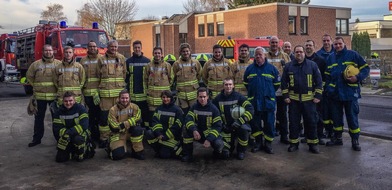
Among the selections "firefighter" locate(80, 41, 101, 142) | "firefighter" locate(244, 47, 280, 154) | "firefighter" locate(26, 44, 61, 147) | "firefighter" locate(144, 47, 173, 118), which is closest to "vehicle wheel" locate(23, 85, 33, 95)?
"firefighter" locate(26, 44, 61, 147)

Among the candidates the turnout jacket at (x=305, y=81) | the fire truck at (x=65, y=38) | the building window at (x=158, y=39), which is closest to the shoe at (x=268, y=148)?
the turnout jacket at (x=305, y=81)

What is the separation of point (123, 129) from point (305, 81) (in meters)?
3.17

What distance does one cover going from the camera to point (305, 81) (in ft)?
23.9

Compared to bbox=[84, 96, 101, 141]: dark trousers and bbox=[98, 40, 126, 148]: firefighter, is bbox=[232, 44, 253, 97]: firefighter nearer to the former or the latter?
bbox=[98, 40, 126, 148]: firefighter

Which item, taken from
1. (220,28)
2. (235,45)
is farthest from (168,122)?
(220,28)

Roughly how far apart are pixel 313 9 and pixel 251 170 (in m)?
32.9

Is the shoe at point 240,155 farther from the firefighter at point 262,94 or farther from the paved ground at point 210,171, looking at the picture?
the firefighter at point 262,94

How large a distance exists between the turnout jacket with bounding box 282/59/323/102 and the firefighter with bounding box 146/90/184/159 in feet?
6.69

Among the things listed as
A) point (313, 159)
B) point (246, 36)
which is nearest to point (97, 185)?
point (313, 159)

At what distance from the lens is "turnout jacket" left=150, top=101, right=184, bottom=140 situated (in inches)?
278

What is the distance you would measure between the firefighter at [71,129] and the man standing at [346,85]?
4303mm

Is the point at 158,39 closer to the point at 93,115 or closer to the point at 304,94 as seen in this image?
the point at 93,115

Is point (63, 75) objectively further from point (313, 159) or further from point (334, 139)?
point (334, 139)

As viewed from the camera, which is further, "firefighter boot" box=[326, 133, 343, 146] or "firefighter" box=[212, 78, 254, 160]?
"firefighter boot" box=[326, 133, 343, 146]
